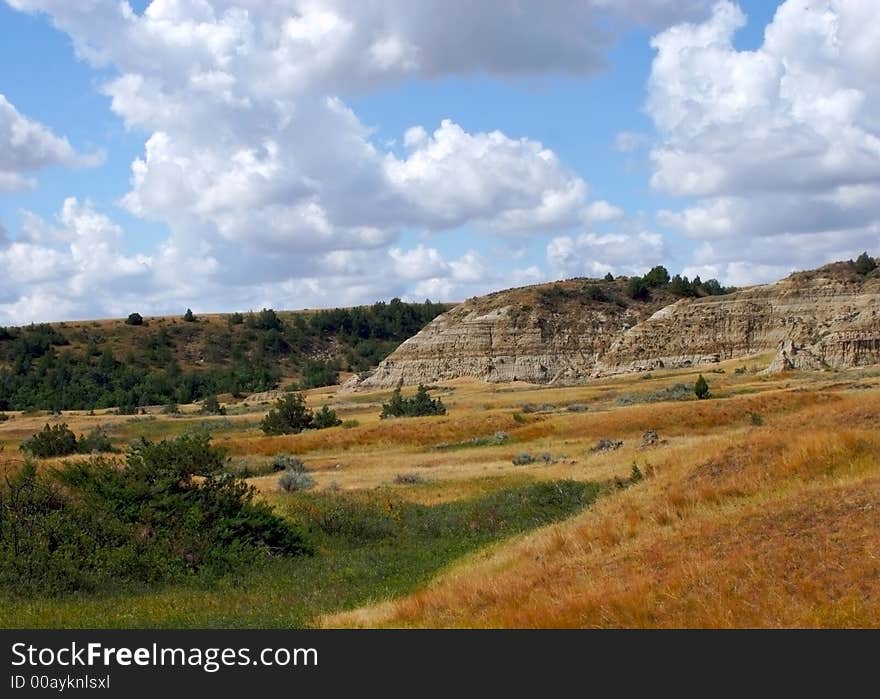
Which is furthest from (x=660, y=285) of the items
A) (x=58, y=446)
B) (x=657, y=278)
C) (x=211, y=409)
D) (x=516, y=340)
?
(x=58, y=446)

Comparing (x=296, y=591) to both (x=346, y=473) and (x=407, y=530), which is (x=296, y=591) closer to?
(x=407, y=530)

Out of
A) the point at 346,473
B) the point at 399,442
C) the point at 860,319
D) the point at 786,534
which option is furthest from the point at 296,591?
the point at 860,319

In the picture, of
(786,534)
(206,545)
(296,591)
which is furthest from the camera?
(206,545)

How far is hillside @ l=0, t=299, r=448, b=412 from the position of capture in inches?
4154

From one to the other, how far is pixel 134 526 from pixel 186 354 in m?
117

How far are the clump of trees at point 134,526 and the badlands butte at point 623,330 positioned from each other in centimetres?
5403

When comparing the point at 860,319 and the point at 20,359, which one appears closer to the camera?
the point at 860,319

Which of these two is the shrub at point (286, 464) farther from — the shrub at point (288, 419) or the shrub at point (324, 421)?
the shrub at point (324, 421)

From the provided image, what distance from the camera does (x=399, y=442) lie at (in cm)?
4262

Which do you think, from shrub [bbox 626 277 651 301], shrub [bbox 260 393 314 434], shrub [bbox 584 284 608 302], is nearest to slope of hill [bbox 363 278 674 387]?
shrub [bbox 584 284 608 302]

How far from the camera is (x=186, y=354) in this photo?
131 meters

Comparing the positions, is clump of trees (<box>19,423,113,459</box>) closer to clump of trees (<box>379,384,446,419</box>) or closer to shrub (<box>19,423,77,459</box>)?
shrub (<box>19,423,77,459</box>)

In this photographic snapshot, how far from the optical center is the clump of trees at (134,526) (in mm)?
→ 15453
